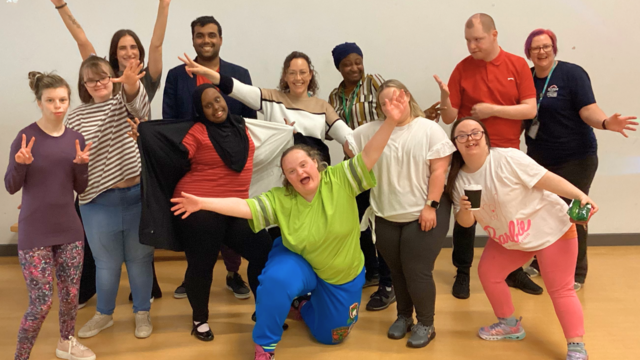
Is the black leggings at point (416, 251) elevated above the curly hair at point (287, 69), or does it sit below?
below

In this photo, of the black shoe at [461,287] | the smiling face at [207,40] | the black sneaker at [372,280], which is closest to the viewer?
the smiling face at [207,40]

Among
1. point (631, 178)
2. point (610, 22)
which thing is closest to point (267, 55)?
point (610, 22)

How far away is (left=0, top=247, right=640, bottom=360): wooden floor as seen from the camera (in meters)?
2.41

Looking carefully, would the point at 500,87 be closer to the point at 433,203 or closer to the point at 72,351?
the point at 433,203

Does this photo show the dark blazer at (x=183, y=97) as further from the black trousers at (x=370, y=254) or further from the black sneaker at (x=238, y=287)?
the black sneaker at (x=238, y=287)

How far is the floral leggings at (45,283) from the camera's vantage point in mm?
2100

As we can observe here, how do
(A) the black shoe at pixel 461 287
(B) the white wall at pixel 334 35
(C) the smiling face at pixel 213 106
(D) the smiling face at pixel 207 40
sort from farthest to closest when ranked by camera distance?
(B) the white wall at pixel 334 35 → (A) the black shoe at pixel 461 287 → (D) the smiling face at pixel 207 40 → (C) the smiling face at pixel 213 106

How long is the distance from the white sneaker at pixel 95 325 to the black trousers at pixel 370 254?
1600mm

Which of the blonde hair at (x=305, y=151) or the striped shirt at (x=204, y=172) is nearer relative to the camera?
the blonde hair at (x=305, y=151)

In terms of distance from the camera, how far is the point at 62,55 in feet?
12.3

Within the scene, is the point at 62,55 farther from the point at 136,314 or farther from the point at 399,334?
the point at 399,334

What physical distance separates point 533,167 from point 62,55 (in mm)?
3524

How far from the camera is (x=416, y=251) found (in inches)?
93.0

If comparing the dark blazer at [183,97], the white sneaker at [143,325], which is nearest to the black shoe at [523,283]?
the dark blazer at [183,97]
